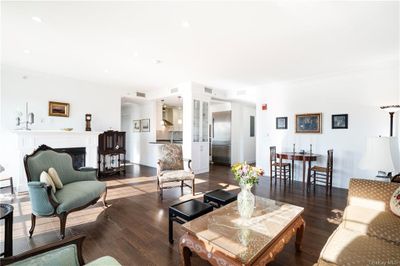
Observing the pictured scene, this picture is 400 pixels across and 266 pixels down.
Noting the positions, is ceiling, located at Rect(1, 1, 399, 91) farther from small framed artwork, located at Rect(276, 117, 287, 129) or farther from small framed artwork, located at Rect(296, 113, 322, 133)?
small framed artwork, located at Rect(276, 117, 287, 129)

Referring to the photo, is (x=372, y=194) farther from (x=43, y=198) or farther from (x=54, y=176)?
(x=54, y=176)

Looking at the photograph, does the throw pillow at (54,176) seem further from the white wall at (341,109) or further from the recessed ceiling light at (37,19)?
the white wall at (341,109)

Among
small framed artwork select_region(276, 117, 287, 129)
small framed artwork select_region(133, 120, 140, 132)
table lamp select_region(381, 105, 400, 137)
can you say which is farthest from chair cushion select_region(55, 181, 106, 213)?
table lamp select_region(381, 105, 400, 137)

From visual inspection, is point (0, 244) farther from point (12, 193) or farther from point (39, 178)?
point (12, 193)

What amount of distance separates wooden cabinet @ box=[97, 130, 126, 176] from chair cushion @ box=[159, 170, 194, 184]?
2.64 m

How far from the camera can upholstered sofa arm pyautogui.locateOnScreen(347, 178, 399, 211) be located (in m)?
2.04

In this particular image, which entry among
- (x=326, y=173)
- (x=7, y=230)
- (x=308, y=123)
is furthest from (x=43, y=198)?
(x=308, y=123)

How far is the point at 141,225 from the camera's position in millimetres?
2787

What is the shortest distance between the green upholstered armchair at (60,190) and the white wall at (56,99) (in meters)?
2.59

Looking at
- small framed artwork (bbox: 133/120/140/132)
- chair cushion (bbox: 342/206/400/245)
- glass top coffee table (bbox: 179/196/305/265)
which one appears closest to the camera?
glass top coffee table (bbox: 179/196/305/265)

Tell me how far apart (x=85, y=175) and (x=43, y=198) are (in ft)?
3.20

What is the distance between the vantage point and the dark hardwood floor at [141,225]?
2131 mm

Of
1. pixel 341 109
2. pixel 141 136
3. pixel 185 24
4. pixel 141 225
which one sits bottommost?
pixel 141 225

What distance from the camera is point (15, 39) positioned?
3.17 metres
